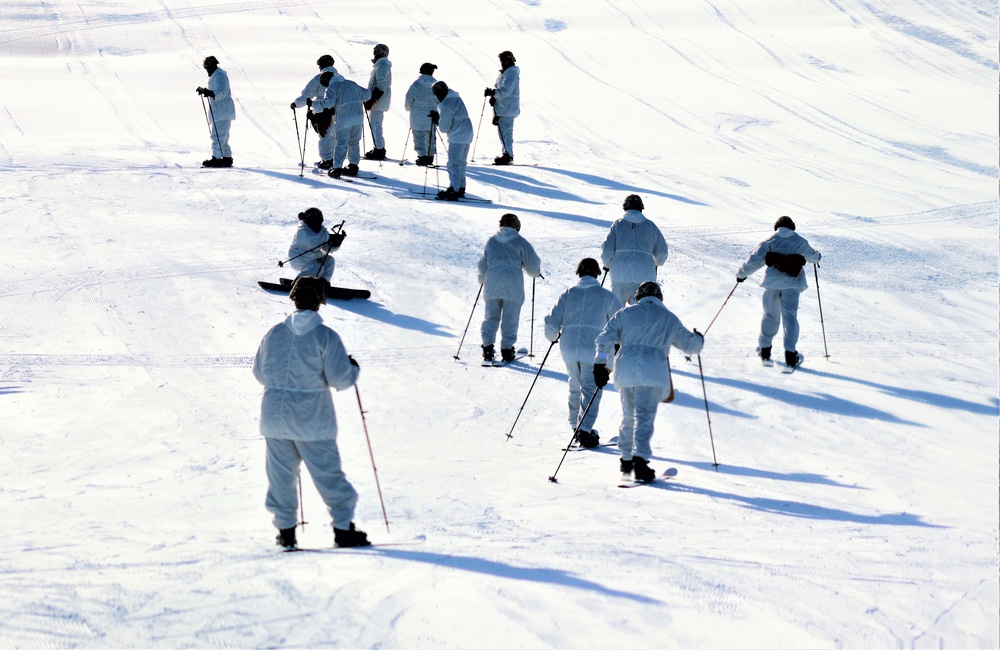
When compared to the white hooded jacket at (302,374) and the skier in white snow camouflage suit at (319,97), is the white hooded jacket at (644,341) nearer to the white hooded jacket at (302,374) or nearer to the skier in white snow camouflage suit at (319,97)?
the white hooded jacket at (302,374)

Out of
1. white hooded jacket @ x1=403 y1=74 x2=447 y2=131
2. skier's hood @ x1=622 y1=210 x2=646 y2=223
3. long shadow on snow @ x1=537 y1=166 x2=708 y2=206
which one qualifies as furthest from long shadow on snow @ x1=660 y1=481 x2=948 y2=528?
white hooded jacket @ x1=403 y1=74 x2=447 y2=131

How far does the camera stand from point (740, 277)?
10.5m

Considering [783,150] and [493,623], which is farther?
[783,150]

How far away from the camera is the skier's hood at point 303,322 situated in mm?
6301

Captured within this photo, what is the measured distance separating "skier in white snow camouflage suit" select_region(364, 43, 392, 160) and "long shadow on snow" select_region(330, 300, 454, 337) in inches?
210

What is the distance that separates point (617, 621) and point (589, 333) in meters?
3.83

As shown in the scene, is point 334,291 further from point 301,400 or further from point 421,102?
point 301,400

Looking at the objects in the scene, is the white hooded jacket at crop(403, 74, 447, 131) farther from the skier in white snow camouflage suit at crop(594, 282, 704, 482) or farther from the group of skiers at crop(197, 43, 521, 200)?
the skier in white snow camouflage suit at crop(594, 282, 704, 482)

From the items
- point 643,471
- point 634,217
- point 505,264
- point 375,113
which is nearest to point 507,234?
point 505,264

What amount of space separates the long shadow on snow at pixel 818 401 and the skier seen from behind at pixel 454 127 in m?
5.55

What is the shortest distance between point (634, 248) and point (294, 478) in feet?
15.9

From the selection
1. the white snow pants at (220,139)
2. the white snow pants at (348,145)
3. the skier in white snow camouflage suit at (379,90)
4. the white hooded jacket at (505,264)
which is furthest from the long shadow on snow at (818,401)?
the white snow pants at (220,139)

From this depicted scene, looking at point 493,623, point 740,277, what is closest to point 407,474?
point 493,623

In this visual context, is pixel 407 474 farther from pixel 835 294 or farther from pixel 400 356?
pixel 835 294
